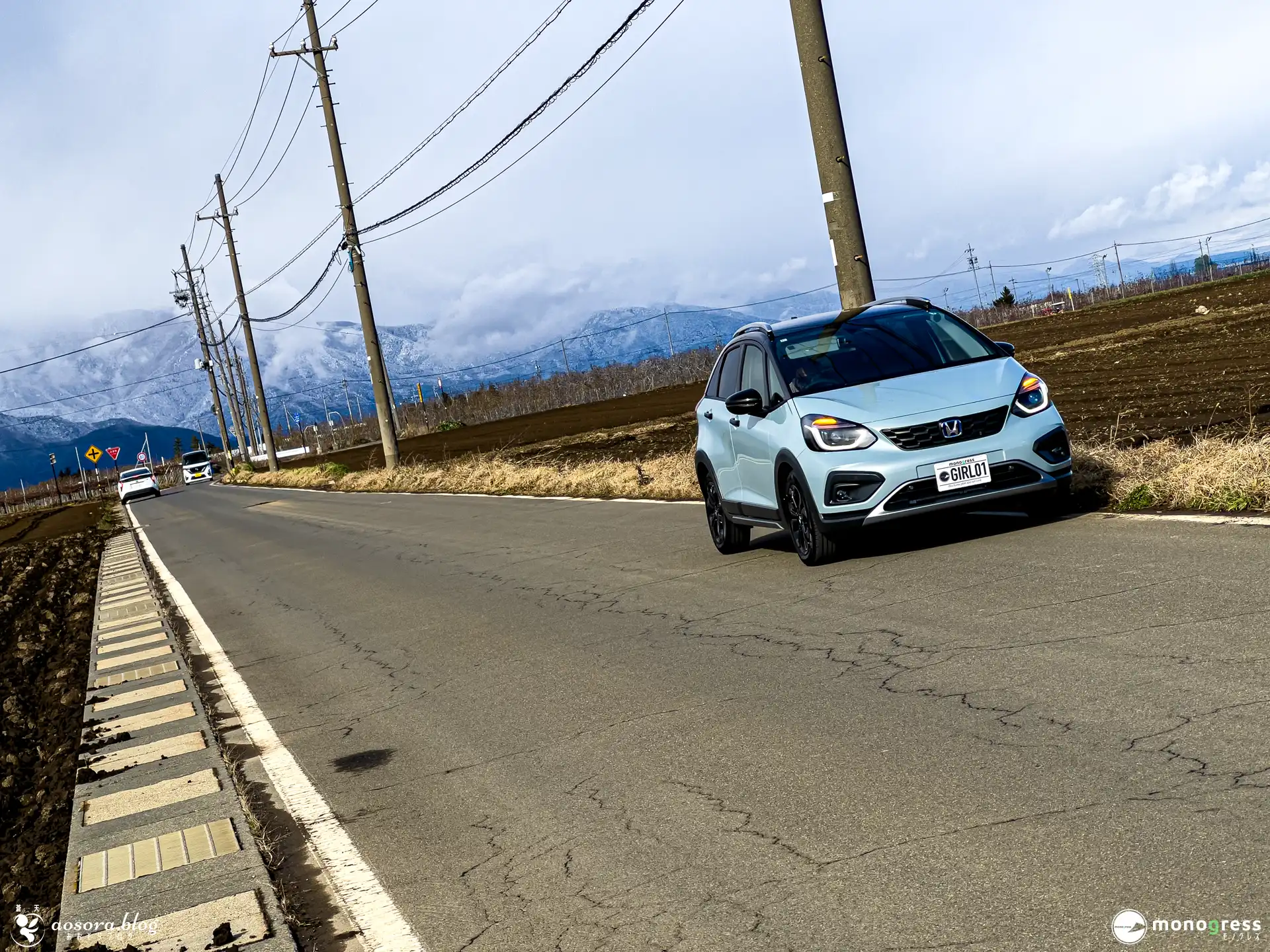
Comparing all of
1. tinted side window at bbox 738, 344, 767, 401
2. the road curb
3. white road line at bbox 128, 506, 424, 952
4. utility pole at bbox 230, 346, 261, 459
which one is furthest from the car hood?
utility pole at bbox 230, 346, 261, 459

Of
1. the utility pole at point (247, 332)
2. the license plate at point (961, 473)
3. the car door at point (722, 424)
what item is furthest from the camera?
the utility pole at point (247, 332)

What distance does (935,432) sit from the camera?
30.1ft

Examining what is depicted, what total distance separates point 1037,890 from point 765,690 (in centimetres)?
286

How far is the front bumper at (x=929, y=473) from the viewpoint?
909 centimetres

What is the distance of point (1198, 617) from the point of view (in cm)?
632

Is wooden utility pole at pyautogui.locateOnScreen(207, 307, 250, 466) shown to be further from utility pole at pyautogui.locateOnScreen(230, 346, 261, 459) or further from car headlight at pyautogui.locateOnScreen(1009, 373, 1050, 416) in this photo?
car headlight at pyautogui.locateOnScreen(1009, 373, 1050, 416)

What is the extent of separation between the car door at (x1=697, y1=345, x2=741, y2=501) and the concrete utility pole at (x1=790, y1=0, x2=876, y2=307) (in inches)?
115

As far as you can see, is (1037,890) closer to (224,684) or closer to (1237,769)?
(1237,769)

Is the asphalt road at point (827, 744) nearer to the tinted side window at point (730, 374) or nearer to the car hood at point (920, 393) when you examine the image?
the car hood at point (920, 393)

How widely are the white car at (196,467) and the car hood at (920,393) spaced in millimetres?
96427

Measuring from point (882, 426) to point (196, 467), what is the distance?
322ft

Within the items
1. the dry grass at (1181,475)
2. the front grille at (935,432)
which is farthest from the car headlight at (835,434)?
the dry grass at (1181,475)

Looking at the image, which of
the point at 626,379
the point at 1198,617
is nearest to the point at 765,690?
the point at 1198,617

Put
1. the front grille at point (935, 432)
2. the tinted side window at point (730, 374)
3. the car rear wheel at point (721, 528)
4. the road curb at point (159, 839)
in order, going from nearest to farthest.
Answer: the road curb at point (159, 839)
the front grille at point (935, 432)
the tinted side window at point (730, 374)
the car rear wheel at point (721, 528)
